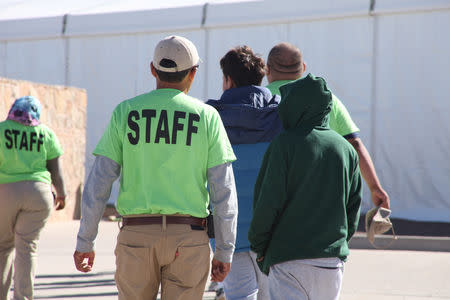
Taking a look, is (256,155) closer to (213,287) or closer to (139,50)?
(213,287)

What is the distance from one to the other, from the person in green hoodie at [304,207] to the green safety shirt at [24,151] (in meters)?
2.76

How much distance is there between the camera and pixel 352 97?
11.8 meters

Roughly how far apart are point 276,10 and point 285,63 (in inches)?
318

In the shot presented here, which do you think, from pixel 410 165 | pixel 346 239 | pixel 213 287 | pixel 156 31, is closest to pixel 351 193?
pixel 346 239

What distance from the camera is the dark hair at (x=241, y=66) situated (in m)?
3.87

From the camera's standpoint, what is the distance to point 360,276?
691cm

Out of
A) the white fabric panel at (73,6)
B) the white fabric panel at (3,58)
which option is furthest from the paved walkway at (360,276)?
the white fabric panel at (3,58)

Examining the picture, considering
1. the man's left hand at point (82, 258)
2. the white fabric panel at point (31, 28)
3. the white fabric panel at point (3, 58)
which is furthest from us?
the white fabric panel at point (3, 58)

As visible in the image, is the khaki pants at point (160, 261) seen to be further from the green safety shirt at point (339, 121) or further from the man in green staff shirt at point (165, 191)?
the green safety shirt at point (339, 121)

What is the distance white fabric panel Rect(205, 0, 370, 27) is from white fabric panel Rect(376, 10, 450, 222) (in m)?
0.60

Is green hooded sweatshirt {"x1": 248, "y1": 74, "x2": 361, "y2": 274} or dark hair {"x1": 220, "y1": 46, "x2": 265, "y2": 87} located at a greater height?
dark hair {"x1": 220, "y1": 46, "x2": 265, "y2": 87}

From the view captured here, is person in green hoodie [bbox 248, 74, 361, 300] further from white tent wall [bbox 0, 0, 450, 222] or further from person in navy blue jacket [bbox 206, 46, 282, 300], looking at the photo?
white tent wall [bbox 0, 0, 450, 222]

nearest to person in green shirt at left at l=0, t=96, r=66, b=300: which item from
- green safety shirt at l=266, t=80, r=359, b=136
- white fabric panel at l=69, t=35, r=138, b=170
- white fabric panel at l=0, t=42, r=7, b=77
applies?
green safety shirt at l=266, t=80, r=359, b=136

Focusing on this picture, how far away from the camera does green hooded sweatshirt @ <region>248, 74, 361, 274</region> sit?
2936 mm
